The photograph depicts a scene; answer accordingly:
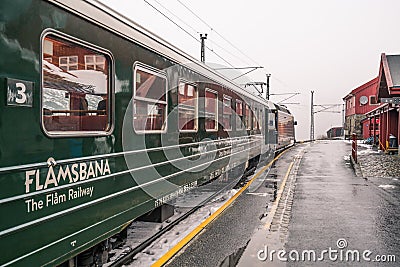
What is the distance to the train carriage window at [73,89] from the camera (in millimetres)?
3449

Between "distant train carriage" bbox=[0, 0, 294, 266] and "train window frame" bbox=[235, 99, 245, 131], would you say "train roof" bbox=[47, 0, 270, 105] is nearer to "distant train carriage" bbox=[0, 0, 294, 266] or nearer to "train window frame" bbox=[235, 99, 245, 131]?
"distant train carriage" bbox=[0, 0, 294, 266]

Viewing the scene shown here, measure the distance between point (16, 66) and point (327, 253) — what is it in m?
4.77

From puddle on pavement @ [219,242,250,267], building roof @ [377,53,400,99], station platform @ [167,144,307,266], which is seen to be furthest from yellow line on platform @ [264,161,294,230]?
building roof @ [377,53,400,99]

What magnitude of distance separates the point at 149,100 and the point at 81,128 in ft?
5.12

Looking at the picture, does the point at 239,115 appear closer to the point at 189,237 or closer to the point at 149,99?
the point at 189,237

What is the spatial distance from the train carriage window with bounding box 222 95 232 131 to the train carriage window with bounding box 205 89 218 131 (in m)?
0.65

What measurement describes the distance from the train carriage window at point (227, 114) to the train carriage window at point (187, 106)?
2.05m

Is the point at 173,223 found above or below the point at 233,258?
above

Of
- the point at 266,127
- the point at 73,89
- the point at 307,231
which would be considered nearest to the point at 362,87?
the point at 266,127

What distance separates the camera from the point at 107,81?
4309 mm

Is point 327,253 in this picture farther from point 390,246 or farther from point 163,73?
point 163,73

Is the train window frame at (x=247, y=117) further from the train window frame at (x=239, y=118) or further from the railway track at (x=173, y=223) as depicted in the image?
the railway track at (x=173, y=223)

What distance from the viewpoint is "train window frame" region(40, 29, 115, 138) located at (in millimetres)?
3311

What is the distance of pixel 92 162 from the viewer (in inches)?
157
